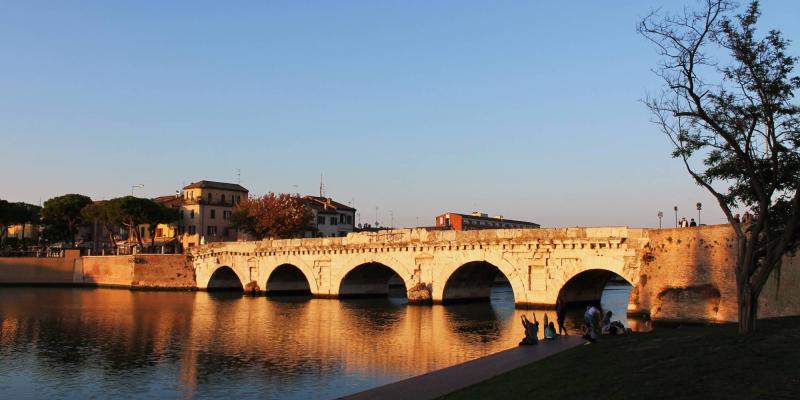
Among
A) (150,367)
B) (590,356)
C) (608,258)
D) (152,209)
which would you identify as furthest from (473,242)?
(152,209)

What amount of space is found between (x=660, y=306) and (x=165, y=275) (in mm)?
65168

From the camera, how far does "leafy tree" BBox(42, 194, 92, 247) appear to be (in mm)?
110812

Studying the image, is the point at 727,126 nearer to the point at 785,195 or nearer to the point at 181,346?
the point at 785,195

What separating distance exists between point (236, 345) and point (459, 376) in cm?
1733

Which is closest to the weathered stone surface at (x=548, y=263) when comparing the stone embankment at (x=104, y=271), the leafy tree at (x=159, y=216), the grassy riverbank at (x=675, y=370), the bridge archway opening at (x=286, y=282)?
the bridge archway opening at (x=286, y=282)

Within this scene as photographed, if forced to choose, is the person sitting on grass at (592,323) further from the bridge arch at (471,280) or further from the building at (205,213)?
the building at (205,213)

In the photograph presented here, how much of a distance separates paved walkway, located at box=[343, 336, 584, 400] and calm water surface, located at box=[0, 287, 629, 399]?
2.84 m

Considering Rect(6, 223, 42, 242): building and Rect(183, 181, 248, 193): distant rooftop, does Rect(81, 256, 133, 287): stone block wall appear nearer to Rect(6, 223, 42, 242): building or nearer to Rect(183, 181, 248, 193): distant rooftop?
Rect(183, 181, 248, 193): distant rooftop

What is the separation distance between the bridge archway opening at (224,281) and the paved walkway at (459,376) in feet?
206

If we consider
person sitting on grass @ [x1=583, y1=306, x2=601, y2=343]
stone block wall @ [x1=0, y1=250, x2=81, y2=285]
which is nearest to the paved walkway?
person sitting on grass @ [x1=583, y1=306, x2=601, y2=343]

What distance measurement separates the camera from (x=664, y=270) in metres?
41.7

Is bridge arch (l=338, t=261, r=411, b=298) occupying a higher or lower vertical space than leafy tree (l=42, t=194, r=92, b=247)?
lower

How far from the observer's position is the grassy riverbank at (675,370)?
44.8 feet

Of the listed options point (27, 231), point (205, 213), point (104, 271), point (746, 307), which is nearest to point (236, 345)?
point (746, 307)
